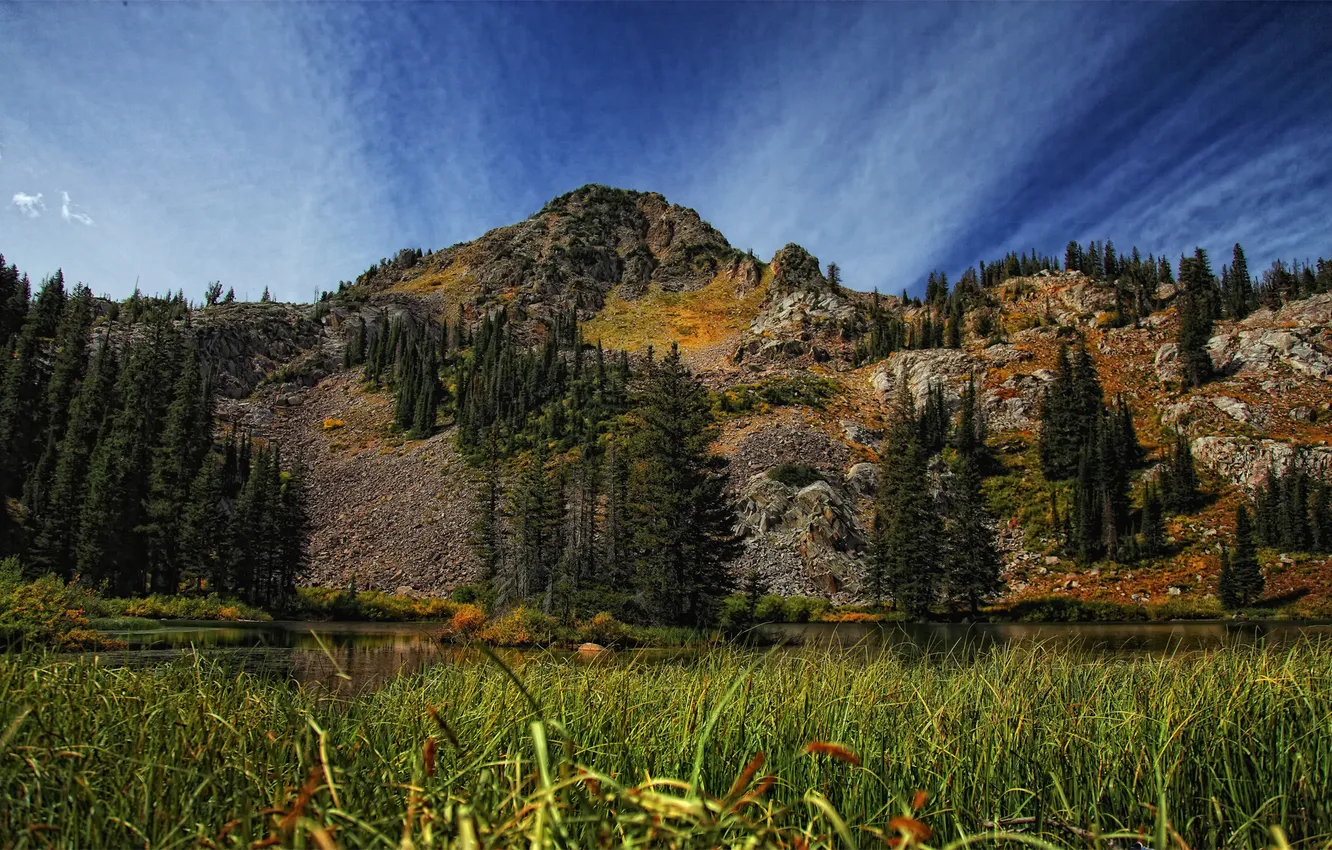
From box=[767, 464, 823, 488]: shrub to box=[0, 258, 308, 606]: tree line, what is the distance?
4040 cm

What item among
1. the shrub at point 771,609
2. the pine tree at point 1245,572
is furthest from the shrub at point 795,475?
the pine tree at point 1245,572

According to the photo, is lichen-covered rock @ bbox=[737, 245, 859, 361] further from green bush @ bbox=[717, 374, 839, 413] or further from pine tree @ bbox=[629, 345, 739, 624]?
pine tree @ bbox=[629, 345, 739, 624]

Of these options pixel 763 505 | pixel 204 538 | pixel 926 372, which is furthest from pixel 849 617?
pixel 926 372

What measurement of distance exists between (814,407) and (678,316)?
72672 millimetres

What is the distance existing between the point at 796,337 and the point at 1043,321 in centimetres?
3625

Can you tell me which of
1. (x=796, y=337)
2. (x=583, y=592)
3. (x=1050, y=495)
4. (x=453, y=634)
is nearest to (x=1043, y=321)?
(x=796, y=337)

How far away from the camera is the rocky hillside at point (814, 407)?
5562cm

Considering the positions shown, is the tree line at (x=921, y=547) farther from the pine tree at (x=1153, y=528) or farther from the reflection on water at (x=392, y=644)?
the pine tree at (x=1153, y=528)

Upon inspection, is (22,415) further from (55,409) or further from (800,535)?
(800,535)

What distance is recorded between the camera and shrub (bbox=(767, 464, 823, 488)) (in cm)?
6222

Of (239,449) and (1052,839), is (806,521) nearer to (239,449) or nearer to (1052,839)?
(1052,839)

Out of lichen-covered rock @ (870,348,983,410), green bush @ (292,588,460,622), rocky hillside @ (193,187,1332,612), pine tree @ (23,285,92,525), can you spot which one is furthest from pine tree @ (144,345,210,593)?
lichen-covered rock @ (870,348,983,410)

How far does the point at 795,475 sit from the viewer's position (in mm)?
63281

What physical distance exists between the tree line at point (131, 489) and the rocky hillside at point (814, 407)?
975 centimetres
